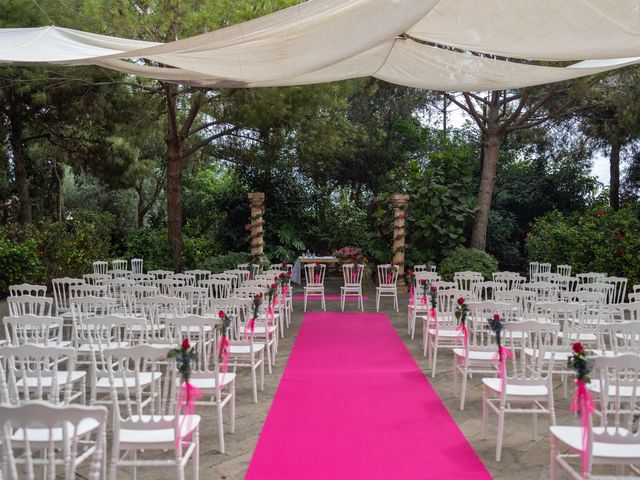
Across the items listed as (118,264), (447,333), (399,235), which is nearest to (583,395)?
(447,333)

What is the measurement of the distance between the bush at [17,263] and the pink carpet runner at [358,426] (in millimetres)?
6300

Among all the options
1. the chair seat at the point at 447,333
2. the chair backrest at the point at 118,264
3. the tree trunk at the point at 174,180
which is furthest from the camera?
the tree trunk at the point at 174,180

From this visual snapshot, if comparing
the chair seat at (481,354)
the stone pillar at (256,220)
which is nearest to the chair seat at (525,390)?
the chair seat at (481,354)

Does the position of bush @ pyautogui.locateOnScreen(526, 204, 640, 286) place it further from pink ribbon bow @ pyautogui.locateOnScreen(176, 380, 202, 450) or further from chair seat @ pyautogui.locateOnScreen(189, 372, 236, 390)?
pink ribbon bow @ pyautogui.locateOnScreen(176, 380, 202, 450)

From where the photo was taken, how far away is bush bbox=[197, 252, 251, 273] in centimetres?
1280

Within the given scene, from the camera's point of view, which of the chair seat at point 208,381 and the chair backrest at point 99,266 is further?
the chair backrest at point 99,266

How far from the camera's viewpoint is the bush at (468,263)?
1161cm

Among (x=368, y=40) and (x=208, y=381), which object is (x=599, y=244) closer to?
(x=368, y=40)

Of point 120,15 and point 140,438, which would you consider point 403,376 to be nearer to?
point 140,438

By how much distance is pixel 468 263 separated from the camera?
11727 millimetres

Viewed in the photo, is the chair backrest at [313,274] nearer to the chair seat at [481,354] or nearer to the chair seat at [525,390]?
the chair seat at [481,354]

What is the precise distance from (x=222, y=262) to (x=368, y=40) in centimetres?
901

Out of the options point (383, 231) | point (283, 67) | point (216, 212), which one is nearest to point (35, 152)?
point (216, 212)

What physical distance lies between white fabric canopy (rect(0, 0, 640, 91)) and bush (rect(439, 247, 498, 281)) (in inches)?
229
